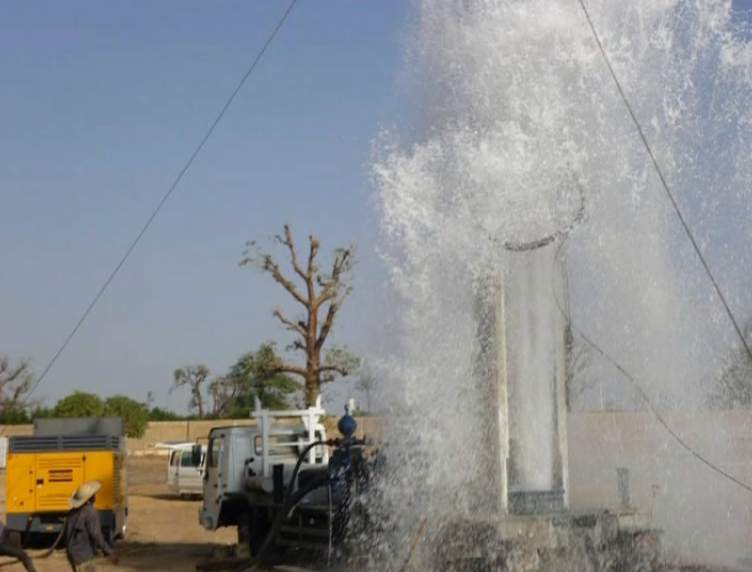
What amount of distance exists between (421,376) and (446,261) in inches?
53.0

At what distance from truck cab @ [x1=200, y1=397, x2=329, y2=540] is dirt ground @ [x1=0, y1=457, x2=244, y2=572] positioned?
1.04 metres

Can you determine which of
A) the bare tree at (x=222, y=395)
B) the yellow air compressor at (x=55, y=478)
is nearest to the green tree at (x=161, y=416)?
the bare tree at (x=222, y=395)

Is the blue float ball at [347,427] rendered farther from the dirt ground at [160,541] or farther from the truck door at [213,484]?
the dirt ground at [160,541]

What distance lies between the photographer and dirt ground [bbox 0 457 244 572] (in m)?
18.9

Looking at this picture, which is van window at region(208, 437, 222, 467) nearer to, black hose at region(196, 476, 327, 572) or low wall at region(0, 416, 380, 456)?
black hose at region(196, 476, 327, 572)

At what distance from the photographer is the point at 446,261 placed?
13.3 metres

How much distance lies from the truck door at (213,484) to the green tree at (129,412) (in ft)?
156

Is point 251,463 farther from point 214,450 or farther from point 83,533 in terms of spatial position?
point 83,533

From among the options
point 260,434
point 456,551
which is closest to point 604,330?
point 456,551

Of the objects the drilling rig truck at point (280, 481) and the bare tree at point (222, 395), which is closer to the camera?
the drilling rig truck at point (280, 481)

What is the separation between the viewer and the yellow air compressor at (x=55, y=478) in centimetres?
2191

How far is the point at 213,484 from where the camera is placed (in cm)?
1869

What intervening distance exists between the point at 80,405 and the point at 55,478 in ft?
144

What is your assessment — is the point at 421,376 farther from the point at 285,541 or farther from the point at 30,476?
the point at 30,476
